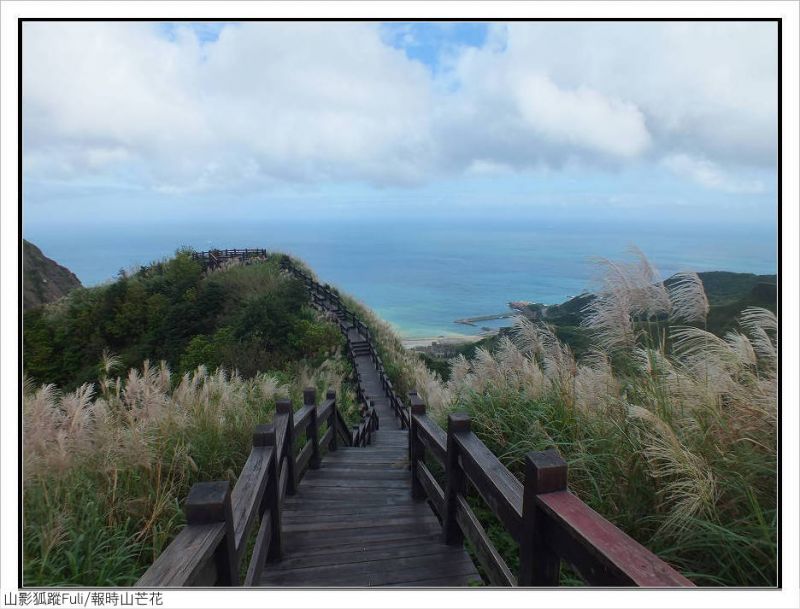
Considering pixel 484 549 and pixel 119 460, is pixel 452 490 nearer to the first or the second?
pixel 484 549

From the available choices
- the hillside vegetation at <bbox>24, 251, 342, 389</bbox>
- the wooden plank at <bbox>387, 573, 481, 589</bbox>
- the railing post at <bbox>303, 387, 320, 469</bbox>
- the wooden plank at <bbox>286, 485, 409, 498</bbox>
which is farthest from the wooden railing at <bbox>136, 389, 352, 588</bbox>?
the hillside vegetation at <bbox>24, 251, 342, 389</bbox>

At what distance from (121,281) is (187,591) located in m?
26.4

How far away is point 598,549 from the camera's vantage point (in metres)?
1.53

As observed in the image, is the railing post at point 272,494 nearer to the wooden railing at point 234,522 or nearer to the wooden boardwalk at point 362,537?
the wooden railing at point 234,522

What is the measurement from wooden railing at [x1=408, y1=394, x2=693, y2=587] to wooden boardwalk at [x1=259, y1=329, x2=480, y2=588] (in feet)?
1.20

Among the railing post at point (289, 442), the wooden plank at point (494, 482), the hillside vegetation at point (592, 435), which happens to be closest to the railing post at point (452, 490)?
the wooden plank at point (494, 482)

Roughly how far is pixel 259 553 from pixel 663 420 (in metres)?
2.39

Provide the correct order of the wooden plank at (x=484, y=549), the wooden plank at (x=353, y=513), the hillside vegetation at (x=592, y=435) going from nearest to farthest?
the hillside vegetation at (x=592, y=435)
the wooden plank at (x=484, y=549)
the wooden plank at (x=353, y=513)

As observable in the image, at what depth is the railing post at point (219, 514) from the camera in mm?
1980

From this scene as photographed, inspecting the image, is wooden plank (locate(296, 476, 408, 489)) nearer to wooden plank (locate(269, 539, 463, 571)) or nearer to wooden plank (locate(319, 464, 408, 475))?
wooden plank (locate(319, 464, 408, 475))

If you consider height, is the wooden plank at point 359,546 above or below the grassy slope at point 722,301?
below

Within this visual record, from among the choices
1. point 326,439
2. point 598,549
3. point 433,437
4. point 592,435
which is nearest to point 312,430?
point 326,439

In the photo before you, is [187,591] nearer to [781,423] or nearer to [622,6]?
[781,423]

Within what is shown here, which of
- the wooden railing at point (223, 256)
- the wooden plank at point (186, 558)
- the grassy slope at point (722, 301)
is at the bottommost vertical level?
the wooden plank at point (186, 558)
